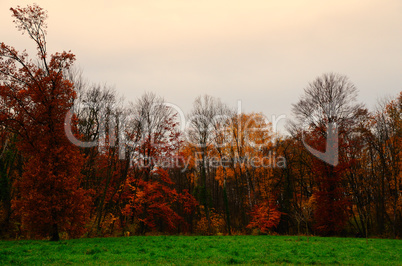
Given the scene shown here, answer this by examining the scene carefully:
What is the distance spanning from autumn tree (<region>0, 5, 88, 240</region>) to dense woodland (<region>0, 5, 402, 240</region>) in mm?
66

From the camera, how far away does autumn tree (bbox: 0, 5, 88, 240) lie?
17828 millimetres

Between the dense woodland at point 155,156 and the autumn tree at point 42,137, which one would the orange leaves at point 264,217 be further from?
the autumn tree at point 42,137

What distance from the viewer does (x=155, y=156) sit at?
30.8 m

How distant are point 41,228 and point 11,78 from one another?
9.90 m

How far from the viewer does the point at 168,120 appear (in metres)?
33.4

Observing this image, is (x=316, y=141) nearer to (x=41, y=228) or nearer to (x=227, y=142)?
(x=227, y=142)

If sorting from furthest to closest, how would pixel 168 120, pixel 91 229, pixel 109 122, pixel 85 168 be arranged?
pixel 168 120, pixel 109 122, pixel 85 168, pixel 91 229

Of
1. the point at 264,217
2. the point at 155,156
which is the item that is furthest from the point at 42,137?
the point at 264,217

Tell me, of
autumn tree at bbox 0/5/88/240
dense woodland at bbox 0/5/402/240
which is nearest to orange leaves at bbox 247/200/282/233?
dense woodland at bbox 0/5/402/240

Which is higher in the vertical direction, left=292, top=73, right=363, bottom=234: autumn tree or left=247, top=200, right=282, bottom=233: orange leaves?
left=292, top=73, right=363, bottom=234: autumn tree

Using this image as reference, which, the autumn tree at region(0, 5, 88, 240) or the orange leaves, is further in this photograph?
the orange leaves

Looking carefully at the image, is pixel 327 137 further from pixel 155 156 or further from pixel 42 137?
pixel 42 137

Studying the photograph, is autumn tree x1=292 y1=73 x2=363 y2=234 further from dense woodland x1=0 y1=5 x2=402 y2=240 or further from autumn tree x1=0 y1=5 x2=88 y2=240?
autumn tree x1=0 y1=5 x2=88 y2=240

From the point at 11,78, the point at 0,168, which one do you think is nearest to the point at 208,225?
the point at 0,168
